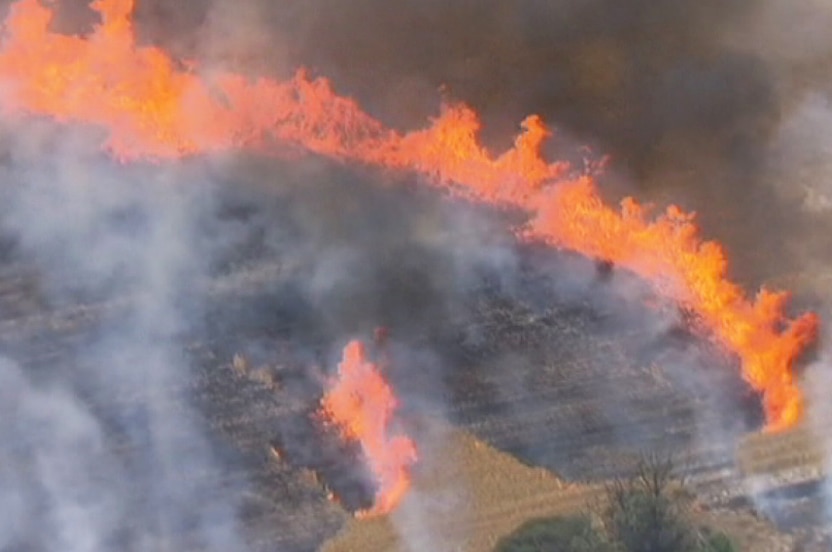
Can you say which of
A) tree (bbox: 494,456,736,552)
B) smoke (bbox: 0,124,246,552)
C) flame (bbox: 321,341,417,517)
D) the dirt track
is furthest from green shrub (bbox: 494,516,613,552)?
smoke (bbox: 0,124,246,552)

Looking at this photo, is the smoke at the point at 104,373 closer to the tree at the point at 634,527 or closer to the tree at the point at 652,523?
the tree at the point at 634,527

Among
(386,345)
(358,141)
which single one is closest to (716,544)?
(386,345)

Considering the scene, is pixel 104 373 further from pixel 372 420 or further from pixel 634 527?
pixel 634 527

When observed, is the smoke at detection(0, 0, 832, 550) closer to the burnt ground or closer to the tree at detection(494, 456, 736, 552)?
the burnt ground

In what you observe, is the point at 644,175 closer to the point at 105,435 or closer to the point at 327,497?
the point at 327,497

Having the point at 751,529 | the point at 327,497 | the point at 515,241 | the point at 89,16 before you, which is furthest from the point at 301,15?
the point at 751,529
